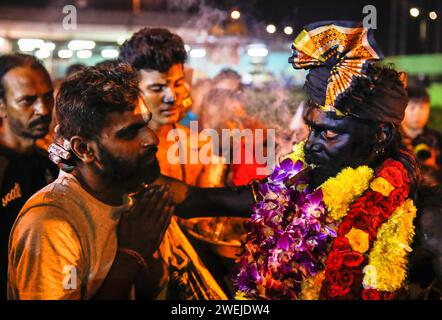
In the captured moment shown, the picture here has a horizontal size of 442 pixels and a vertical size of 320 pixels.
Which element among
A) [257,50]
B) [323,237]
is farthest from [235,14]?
[323,237]

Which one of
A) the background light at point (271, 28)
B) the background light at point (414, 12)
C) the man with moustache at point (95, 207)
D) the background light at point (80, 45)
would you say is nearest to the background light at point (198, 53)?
the background light at point (271, 28)

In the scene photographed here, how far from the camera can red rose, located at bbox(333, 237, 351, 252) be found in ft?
10.2

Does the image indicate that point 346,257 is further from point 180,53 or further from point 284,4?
point 284,4

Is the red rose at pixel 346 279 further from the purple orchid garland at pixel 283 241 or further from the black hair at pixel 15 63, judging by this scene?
the black hair at pixel 15 63

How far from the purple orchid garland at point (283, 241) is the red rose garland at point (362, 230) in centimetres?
8

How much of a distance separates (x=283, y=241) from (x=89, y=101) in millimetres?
1118

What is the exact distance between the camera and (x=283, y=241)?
321cm

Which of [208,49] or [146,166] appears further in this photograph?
[208,49]

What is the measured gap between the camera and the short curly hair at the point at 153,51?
175 inches

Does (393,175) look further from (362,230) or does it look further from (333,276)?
(333,276)

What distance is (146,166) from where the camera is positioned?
132 inches

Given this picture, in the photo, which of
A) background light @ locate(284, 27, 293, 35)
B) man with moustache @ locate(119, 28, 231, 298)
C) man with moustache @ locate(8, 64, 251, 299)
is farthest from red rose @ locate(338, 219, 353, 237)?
background light @ locate(284, 27, 293, 35)
